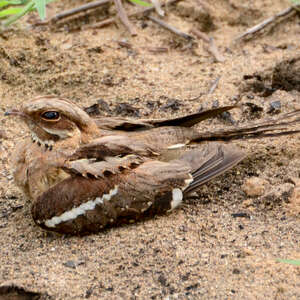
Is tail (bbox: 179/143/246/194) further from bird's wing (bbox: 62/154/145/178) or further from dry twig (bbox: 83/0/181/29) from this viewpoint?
dry twig (bbox: 83/0/181/29)

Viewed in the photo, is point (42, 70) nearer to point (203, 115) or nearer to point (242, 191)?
point (203, 115)

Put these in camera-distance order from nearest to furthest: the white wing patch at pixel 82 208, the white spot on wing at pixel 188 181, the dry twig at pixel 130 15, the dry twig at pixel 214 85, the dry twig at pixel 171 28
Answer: the white wing patch at pixel 82 208 → the white spot on wing at pixel 188 181 → the dry twig at pixel 214 85 → the dry twig at pixel 171 28 → the dry twig at pixel 130 15

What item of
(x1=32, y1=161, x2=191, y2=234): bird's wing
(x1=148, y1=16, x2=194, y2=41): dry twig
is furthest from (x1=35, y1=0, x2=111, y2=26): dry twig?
(x1=32, y1=161, x2=191, y2=234): bird's wing

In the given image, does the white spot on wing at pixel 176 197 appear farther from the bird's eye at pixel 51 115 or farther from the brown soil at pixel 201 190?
the bird's eye at pixel 51 115

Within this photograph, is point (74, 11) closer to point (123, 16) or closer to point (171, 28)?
point (123, 16)

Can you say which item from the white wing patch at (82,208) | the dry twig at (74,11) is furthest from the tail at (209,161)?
the dry twig at (74,11)

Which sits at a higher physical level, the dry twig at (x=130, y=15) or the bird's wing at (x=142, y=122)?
the bird's wing at (x=142, y=122)

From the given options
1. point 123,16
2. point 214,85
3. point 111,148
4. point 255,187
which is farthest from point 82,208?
point 123,16

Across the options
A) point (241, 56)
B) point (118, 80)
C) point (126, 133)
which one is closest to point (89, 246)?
point (126, 133)
